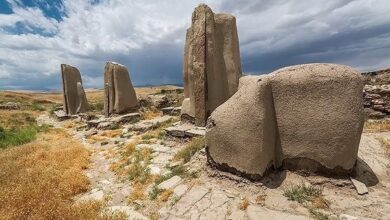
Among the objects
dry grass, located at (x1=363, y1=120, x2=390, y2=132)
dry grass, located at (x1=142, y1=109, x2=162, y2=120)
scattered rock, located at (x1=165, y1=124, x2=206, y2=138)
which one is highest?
dry grass, located at (x1=363, y1=120, x2=390, y2=132)

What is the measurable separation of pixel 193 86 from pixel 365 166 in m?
5.78

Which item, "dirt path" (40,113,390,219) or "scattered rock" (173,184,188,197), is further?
"scattered rock" (173,184,188,197)

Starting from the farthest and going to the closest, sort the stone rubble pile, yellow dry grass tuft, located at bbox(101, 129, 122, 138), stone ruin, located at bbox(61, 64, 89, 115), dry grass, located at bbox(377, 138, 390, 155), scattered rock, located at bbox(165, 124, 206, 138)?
1. stone ruin, located at bbox(61, 64, 89, 115)
2. yellow dry grass tuft, located at bbox(101, 129, 122, 138)
3. the stone rubble pile
4. scattered rock, located at bbox(165, 124, 206, 138)
5. dry grass, located at bbox(377, 138, 390, 155)

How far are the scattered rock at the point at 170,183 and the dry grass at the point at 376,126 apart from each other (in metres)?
6.13

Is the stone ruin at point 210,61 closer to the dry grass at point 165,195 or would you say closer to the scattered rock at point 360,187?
the dry grass at point 165,195

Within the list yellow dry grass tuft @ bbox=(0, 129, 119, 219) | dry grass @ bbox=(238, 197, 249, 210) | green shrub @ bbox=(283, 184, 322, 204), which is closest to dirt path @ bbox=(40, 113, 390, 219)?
dry grass @ bbox=(238, 197, 249, 210)

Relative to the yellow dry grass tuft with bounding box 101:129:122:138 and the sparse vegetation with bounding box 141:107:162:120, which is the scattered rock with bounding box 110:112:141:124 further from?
the yellow dry grass tuft with bounding box 101:129:122:138

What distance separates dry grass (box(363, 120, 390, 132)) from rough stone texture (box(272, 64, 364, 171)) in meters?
4.35

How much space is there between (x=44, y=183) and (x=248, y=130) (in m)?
4.39

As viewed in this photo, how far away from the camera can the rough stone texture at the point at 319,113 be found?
5590mm

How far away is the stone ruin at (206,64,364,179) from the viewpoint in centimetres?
562

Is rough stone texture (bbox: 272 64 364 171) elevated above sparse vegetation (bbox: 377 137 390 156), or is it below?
above

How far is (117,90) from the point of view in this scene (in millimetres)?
16375

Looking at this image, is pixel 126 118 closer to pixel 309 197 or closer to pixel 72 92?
pixel 72 92
